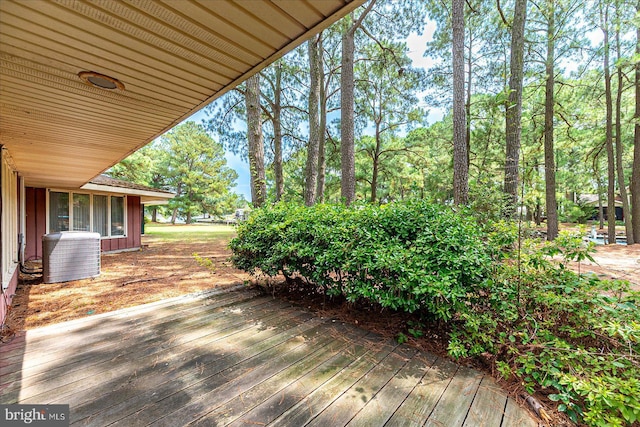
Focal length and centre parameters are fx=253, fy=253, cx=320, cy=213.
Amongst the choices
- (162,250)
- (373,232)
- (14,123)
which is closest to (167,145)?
(162,250)

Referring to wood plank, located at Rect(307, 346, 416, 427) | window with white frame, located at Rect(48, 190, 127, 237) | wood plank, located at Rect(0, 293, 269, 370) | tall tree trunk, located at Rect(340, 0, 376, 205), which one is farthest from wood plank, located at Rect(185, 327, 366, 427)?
window with white frame, located at Rect(48, 190, 127, 237)

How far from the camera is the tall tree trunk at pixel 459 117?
5832 mm

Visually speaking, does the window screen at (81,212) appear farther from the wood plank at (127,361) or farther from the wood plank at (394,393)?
the wood plank at (394,393)

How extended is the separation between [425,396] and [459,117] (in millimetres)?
6140

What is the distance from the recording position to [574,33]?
28.1ft

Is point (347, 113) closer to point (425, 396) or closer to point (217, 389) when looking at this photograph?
point (425, 396)

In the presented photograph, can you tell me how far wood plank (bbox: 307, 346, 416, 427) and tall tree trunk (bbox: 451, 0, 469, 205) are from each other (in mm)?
4537

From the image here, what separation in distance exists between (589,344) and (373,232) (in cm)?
188

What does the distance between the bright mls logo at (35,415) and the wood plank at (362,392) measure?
153 centimetres

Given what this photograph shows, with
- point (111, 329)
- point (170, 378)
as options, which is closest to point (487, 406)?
point (170, 378)

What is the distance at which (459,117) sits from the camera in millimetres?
6039

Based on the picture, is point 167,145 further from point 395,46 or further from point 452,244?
point 452,244

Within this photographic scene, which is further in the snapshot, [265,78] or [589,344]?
[265,78]

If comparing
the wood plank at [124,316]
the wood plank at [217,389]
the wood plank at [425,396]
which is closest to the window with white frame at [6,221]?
the wood plank at [124,316]
